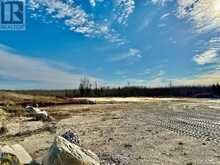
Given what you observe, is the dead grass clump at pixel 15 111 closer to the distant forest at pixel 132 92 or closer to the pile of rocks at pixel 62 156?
the pile of rocks at pixel 62 156

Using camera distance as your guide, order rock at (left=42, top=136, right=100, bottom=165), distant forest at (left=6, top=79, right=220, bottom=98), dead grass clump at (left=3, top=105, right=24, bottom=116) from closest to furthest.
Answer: rock at (left=42, top=136, right=100, bottom=165)
dead grass clump at (left=3, top=105, right=24, bottom=116)
distant forest at (left=6, top=79, right=220, bottom=98)

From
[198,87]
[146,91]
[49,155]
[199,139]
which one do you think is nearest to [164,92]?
[146,91]

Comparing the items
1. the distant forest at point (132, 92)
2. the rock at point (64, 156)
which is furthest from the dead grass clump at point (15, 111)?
the distant forest at point (132, 92)

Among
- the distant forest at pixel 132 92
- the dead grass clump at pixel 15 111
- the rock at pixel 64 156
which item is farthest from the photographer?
the distant forest at pixel 132 92

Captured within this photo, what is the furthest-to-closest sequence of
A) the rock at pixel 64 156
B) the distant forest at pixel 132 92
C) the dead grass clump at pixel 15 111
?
the distant forest at pixel 132 92 < the dead grass clump at pixel 15 111 < the rock at pixel 64 156

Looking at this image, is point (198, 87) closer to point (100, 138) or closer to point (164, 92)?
point (164, 92)

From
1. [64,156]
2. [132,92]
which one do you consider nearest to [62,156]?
[64,156]

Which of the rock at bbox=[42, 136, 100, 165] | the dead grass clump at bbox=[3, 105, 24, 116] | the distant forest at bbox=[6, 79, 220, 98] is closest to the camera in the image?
the rock at bbox=[42, 136, 100, 165]

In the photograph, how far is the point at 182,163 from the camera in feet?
28.8

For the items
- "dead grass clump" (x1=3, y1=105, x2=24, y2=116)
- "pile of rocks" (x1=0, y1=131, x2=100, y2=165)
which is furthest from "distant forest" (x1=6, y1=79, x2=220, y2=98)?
"pile of rocks" (x1=0, y1=131, x2=100, y2=165)

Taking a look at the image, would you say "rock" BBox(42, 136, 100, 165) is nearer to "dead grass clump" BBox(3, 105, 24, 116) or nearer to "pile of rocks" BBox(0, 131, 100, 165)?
"pile of rocks" BBox(0, 131, 100, 165)

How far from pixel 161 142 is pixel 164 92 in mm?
97452

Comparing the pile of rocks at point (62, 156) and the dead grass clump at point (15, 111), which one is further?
the dead grass clump at point (15, 111)

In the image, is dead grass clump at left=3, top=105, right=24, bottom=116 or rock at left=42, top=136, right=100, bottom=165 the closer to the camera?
rock at left=42, top=136, right=100, bottom=165
